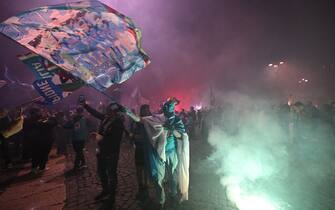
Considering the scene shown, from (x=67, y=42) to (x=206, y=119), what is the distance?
556 inches

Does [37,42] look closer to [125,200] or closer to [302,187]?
[125,200]

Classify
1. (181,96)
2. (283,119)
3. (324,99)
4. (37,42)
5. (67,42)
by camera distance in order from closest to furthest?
(37,42) → (67,42) → (283,119) → (324,99) → (181,96)

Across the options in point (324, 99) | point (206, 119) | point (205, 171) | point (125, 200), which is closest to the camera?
point (125, 200)

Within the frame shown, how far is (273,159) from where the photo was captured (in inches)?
396

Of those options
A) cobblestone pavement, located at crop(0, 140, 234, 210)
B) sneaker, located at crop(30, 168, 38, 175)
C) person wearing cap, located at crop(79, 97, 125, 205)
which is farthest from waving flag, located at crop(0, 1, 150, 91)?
sneaker, located at crop(30, 168, 38, 175)

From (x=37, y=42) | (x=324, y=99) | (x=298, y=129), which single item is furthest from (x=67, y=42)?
(x=324, y=99)

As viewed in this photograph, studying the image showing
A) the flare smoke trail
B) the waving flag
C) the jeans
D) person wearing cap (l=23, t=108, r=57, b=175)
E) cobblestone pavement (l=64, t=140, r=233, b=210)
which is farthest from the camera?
person wearing cap (l=23, t=108, r=57, b=175)

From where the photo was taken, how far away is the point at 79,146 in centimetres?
901

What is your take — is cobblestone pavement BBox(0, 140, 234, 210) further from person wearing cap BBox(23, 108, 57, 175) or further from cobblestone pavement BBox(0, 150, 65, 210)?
person wearing cap BBox(23, 108, 57, 175)

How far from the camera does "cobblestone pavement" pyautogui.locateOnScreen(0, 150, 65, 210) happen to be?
6534mm

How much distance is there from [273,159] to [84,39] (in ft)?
27.0

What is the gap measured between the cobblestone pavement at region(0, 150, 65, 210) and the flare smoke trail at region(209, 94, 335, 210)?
4331 millimetres

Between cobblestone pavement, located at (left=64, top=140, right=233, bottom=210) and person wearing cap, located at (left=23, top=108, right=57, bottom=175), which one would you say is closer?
cobblestone pavement, located at (left=64, top=140, right=233, bottom=210)

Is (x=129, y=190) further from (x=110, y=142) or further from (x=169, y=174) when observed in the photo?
(x=110, y=142)
